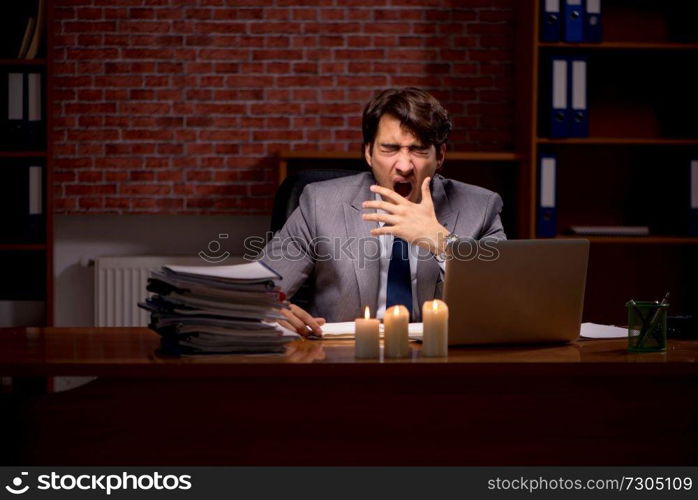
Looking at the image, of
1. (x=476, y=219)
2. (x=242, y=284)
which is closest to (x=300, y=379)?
(x=242, y=284)

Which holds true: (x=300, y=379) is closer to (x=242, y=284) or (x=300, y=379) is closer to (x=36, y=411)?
(x=242, y=284)

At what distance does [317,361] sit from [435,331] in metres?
0.22

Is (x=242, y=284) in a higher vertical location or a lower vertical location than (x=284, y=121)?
lower

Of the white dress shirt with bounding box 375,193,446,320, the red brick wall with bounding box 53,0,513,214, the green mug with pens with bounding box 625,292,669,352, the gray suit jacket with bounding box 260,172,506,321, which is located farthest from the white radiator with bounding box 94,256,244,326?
the green mug with pens with bounding box 625,292,669,352

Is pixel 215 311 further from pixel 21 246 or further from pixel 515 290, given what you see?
pixel 21 246

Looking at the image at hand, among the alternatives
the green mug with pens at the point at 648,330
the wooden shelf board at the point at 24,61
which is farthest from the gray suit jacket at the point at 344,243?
the wooden shelf board at the point at 24,61

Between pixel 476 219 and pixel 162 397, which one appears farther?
pixel 476 219

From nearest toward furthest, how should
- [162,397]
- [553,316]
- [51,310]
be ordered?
[162,397] → [553,316] → [51,310]

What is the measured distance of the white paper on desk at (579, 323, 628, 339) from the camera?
1736mm

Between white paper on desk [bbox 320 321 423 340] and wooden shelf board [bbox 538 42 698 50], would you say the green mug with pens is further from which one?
wooden shelf board [bbox 538 42 698 50]

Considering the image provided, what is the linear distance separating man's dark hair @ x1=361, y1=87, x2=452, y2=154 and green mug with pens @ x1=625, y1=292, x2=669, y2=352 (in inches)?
32.4

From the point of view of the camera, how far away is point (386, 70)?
3.59 meters

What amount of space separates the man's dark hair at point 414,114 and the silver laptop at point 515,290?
729 mm
